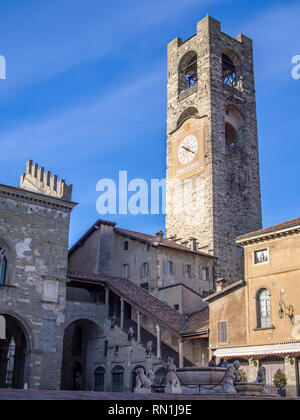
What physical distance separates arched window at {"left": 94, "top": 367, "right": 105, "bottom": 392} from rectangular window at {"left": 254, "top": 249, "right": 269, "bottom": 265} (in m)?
11.1

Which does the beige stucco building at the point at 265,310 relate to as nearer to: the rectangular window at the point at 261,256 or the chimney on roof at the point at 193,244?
the rectangular window at the point at 261,256

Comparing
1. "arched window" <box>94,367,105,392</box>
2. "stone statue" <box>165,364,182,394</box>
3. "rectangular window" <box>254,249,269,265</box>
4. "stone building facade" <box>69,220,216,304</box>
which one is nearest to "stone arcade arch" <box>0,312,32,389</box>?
"arched window" <box>94,367,105,392</box>

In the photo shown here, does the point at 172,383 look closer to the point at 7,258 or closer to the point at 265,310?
the point at 265,310

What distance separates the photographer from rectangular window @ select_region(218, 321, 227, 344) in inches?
1001

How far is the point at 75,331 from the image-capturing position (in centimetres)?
3297

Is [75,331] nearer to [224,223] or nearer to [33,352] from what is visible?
[33,352]

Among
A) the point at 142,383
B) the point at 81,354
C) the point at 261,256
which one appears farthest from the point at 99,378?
the point at 142,383

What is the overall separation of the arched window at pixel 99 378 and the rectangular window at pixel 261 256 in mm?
11069

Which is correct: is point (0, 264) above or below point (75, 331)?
above

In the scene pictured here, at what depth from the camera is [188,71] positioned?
4947cm

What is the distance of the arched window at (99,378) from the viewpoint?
29008 mm

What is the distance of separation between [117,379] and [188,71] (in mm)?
31501
